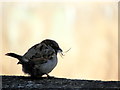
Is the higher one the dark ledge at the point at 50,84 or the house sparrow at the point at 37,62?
the house sparrow at the point at 37,62

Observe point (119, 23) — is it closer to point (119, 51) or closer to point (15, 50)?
point (119, 51)

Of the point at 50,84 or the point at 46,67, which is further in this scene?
the point at 46,67

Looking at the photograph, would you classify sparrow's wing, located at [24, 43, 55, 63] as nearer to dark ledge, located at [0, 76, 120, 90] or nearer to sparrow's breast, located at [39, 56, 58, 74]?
sparrow's breast, located at [39, 56, 58, 74]

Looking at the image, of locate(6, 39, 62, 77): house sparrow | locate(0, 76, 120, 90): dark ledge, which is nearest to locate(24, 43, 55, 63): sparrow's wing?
locate(6, 39, 62, 77): house sparrow

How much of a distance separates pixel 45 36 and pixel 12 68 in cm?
74

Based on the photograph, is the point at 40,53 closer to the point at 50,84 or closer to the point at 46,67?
the point at 46,67

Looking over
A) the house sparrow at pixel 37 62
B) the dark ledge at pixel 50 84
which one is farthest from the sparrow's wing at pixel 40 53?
the dark ledge at pixel 50 84

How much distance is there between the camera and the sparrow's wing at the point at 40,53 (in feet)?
9.92

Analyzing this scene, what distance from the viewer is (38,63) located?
3.03 metres

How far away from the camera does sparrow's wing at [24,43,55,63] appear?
9.92 ft

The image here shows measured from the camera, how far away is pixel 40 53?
3.07 metres

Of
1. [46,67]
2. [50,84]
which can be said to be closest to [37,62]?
[46,67]

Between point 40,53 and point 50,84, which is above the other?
point 40,53

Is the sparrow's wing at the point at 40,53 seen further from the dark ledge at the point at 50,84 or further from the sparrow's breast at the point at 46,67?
the dark ledge at the point at 50,84
